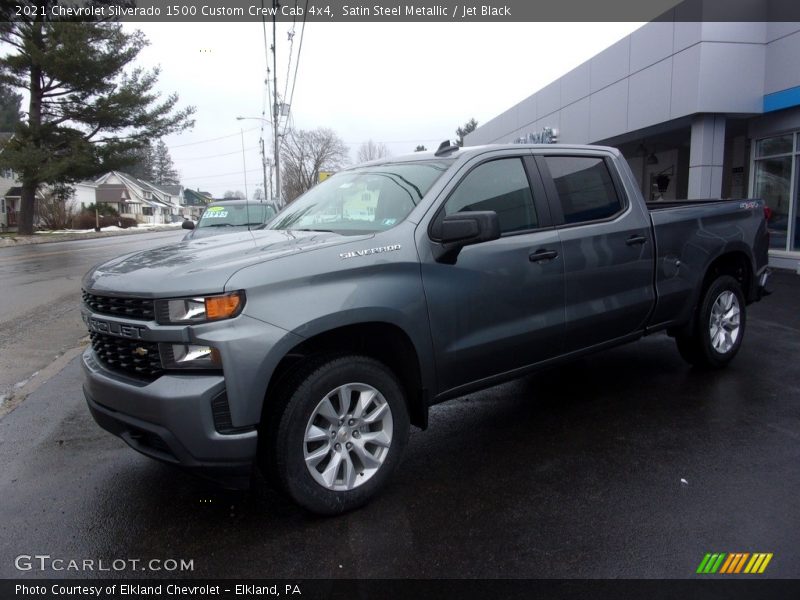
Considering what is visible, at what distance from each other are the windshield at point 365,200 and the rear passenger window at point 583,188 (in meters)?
0.99

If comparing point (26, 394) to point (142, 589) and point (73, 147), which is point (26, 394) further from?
point (73, 147)

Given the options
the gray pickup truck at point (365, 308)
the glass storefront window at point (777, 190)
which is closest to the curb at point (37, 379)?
the gray pickup truck at point (365, 308)

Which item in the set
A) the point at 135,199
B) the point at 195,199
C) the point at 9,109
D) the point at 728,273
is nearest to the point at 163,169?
the point at 135,199

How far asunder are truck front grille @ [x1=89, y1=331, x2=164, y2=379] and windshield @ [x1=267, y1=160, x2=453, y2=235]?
4.35 ft

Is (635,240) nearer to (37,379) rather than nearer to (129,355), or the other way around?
(129,355)

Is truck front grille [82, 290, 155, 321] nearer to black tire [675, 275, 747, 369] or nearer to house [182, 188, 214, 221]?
black tire [675, 275, 747, 369]

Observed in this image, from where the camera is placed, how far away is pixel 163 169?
12875 centimetres

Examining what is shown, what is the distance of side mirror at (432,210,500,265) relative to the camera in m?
3.36

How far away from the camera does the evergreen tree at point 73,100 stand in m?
30.2

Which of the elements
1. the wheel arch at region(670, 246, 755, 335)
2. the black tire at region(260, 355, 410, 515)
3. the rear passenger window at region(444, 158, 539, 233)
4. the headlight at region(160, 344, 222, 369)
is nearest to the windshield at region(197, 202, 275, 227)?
the rear passenger window at region(444, 158, 539, 233)

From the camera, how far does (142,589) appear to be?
2682 millimetres

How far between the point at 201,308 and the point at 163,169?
138m

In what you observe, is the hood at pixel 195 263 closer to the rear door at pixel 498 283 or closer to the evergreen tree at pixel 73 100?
the rear door at pixel 498 283

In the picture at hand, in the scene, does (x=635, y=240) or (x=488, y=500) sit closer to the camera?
(x=488, y=500)
